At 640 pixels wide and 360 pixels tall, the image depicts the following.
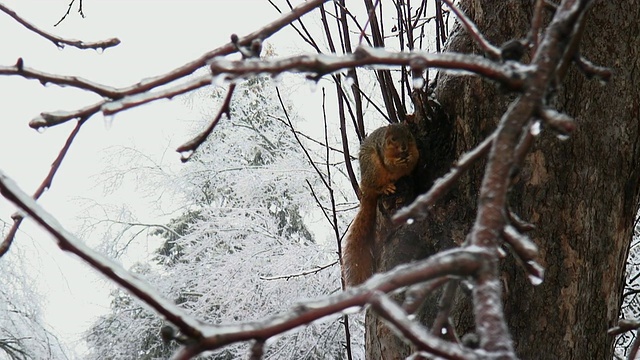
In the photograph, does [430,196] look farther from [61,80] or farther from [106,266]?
[61,80]

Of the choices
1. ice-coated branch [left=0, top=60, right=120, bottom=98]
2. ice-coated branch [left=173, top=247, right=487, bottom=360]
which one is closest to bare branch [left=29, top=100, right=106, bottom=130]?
ice-coated branch [left=0, top=60, right=120, bottom=98]

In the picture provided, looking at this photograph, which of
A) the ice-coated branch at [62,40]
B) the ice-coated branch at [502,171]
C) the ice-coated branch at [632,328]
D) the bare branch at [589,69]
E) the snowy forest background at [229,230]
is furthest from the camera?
the snowy forest background at [229,230]

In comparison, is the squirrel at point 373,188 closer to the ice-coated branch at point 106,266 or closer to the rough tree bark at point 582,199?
the rough tree bark at point 582,199

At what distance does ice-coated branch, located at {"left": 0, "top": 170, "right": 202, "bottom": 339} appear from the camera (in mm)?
251

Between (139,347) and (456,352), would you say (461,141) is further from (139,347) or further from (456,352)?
(139,347)

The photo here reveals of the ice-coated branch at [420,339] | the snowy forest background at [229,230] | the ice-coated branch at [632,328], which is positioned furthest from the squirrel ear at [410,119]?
the snowy forest background at [229,230]

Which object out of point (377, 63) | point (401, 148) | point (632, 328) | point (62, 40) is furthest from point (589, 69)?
point (401, 148)

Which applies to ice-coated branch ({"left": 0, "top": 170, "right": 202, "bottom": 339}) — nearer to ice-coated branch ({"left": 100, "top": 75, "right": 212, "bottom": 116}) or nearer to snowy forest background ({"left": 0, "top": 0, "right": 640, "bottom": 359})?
ice-coated branch ({"left": 100, "top": 75, "right": 212, "bottom": 116})

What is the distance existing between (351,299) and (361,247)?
879 millimetres

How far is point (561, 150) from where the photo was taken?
897mm

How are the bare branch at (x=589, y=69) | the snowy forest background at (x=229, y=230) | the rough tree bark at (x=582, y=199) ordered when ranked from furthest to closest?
the snowy forest background at (x=229, y=230) → the rough tree bark at (x=582, y=199) → the bare branch at (x=589, y=69)

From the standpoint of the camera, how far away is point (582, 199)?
893 mm

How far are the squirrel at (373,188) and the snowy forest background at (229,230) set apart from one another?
10.6 feet

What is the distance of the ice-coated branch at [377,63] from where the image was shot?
31 cm
